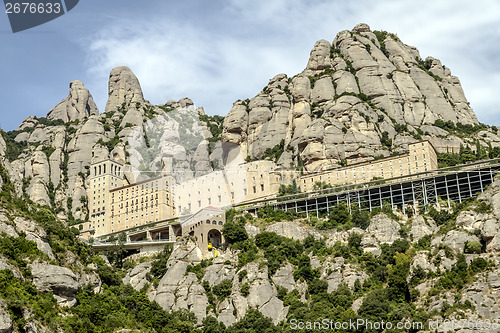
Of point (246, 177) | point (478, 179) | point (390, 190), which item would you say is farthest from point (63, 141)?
point (478, 179)

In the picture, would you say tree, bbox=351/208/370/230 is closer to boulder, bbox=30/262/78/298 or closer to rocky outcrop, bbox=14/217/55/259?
boulder, bbox=30/262/78/298

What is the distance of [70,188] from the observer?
168 metres

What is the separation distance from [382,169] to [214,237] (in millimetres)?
35062

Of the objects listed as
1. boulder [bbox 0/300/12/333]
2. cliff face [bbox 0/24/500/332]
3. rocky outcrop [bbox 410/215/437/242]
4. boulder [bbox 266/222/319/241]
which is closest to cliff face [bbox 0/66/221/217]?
cliff face [bbox 0/24/500/332]

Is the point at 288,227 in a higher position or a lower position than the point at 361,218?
lower

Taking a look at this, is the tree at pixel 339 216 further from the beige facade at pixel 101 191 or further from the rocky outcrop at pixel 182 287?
the beige facade at pixel 101 191

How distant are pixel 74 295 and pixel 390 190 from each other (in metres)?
65.1

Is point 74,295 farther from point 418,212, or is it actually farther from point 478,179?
point 478,179

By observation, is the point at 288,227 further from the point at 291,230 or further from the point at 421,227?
the point at 421,227

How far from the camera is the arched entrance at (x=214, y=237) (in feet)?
374

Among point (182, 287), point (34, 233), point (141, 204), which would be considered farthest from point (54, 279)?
point (141, 204)

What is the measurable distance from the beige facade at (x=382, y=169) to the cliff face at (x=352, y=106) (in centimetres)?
491

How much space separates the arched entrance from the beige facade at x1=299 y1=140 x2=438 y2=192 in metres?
25.3

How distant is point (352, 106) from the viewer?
14825 cm
